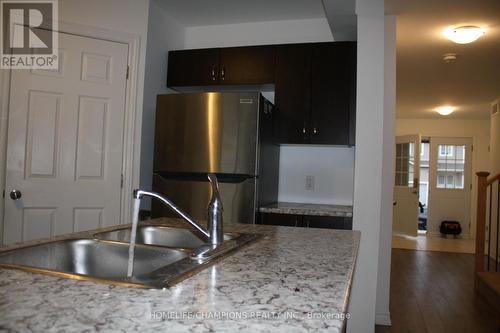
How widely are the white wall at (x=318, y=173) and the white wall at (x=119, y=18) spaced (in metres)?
1.22

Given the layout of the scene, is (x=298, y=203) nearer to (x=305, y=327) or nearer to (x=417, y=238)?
(x=305, y=327)

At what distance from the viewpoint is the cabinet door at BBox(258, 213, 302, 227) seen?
2.73 meters

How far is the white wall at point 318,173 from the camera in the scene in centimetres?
319

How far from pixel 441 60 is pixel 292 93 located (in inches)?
90.6

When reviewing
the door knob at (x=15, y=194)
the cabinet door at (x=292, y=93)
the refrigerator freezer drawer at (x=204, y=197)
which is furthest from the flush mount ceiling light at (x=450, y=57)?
the door knob at (x=15, y=194)

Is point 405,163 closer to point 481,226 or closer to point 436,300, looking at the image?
point 481,226

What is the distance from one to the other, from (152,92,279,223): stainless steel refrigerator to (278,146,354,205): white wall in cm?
41

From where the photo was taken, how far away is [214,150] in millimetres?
2766

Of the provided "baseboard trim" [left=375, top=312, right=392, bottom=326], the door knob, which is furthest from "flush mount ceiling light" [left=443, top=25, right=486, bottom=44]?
the door knob

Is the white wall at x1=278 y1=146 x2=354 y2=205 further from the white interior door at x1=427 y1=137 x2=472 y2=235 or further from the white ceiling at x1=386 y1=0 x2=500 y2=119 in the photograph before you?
the white interior door at x1=427 y1=137 x2=472 y2=235

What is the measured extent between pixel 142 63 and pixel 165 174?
84cm

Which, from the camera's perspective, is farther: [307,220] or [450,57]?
[450,57]

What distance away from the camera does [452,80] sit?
514cm

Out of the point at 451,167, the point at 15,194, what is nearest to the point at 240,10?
the point at 15,194
